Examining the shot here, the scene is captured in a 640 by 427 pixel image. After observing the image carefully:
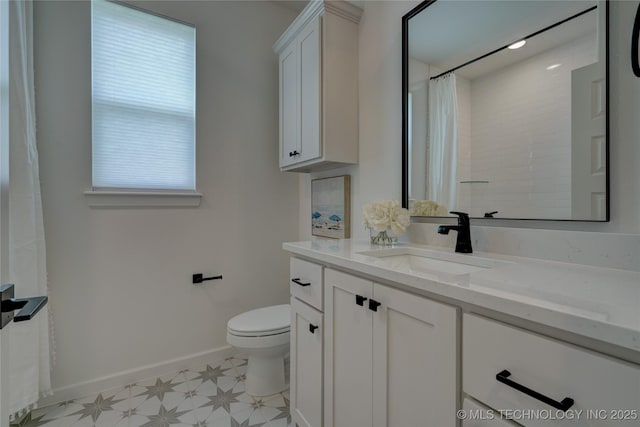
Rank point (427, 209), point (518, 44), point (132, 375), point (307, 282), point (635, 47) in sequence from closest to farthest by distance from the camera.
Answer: point (635, 47)
point (518, 44)
point (307, 282)
point (427, 209)
point (132, 375)

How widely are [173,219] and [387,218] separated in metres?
1.50

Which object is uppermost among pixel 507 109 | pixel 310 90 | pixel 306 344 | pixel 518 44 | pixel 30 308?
pixel 310 90

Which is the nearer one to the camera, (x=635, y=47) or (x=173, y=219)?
(x=635, y=47)

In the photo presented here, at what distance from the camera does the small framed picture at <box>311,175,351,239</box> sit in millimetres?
1939

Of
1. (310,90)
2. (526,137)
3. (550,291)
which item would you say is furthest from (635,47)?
(310,90)

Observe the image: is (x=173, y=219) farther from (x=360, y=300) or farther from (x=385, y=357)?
(x=385, y=357)

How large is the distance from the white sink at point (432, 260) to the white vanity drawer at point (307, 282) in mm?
227

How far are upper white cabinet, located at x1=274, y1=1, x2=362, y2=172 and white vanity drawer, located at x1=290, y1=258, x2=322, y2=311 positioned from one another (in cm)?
67

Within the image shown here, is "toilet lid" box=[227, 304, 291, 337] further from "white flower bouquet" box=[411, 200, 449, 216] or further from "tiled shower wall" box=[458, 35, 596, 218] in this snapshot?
"tiled shower wall" box=[458, 35, 596, 218]

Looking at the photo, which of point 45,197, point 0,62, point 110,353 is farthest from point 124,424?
point 0,62

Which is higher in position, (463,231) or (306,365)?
(463,231)

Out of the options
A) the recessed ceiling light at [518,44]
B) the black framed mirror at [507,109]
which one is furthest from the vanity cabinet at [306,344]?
the recessed ceiling light at [518,44]

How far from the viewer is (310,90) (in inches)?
69.3

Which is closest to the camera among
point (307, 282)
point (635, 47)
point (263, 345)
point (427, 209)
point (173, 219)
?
point (635, 47)
